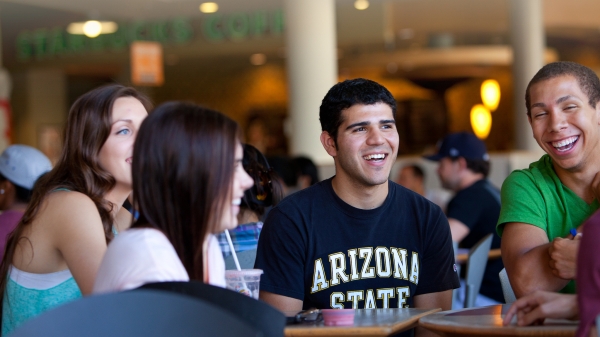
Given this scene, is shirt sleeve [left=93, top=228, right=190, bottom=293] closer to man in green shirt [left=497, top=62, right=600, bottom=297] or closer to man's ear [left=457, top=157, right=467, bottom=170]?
man in green shirt [left=497, top=62, right=600, bottom=297]

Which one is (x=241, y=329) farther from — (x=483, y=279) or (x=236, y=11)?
(x=236, y=11)

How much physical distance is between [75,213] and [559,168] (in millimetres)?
1442

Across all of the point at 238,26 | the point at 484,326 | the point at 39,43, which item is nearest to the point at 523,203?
the point at 484,326

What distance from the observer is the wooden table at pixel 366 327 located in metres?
1.71

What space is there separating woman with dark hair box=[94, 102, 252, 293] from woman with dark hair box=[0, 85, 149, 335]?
0.47m

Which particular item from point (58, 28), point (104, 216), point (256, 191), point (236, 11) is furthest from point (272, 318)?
point (58, 28)

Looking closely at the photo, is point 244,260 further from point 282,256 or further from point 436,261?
point 436,261

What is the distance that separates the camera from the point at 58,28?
10352mm

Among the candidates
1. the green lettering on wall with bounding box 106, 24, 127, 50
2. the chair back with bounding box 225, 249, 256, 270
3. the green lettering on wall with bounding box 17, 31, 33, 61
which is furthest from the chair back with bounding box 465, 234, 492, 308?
the green lettering on wall with bounding box 17, 31, 33, 61

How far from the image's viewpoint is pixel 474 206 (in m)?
4.49

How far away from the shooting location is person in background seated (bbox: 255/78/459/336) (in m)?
2.43

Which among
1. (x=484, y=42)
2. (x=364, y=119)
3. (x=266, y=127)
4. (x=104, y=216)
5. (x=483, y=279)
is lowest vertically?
(x=483, y=279)

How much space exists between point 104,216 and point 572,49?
12780mm

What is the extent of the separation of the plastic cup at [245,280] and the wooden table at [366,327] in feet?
0.43
